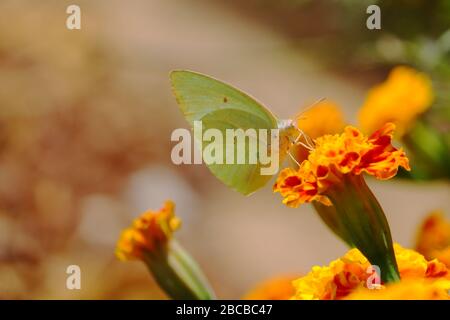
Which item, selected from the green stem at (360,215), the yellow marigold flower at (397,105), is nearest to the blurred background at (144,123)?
the yellow marigold flower at (397,105)

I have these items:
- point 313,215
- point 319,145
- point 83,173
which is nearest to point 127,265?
point 83,173

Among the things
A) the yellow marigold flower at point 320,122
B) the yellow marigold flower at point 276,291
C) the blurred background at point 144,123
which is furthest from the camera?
the blurred background at point 144,123

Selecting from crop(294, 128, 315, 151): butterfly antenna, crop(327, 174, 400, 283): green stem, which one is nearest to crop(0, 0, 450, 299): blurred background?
crop(294, 128, 315, 151): butterfly antenna

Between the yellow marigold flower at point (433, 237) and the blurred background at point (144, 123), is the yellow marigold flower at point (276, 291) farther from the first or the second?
the blurred background at point (144, 123)

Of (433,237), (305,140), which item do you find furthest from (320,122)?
(433,237)

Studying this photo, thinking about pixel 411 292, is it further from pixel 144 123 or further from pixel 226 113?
pixel 144 123

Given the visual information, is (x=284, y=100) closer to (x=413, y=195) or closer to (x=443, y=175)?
(x=413, y=195)
